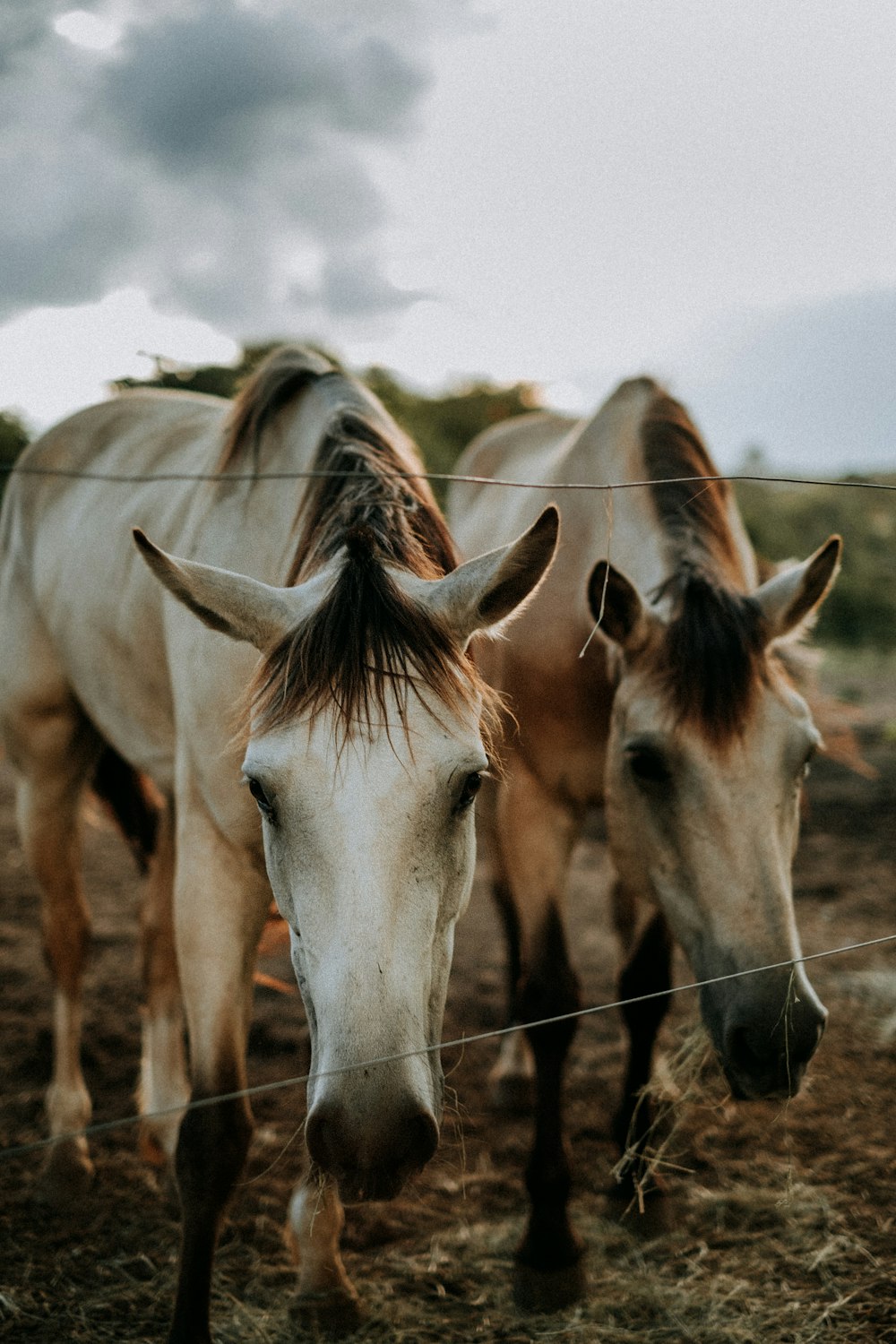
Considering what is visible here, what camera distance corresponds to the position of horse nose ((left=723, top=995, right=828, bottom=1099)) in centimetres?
224

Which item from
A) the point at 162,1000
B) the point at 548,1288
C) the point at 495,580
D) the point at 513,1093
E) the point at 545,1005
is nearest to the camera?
the point at 495,580

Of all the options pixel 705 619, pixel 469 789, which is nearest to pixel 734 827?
pixel 705 619

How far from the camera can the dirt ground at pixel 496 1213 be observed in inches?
101

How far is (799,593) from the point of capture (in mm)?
2631

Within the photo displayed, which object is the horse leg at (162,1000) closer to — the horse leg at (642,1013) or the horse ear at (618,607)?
the horse leg at (642,1013)

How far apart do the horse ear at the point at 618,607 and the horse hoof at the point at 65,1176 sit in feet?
7.88

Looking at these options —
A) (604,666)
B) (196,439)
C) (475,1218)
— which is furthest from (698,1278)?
(196,439)

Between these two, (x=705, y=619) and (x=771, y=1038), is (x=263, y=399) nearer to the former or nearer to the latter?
(x=705, y=619)

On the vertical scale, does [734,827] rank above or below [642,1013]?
above

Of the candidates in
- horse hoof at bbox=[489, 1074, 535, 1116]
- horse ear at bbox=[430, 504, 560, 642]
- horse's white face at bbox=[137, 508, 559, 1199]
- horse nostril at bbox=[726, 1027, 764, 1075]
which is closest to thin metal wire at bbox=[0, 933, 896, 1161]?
horse's white face at bbox=[137, 508, 559, 1199]

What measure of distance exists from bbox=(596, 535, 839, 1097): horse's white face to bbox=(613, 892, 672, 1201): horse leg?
0.64 metres

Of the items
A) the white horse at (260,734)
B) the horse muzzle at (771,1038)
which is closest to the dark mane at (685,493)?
the white horse at (260,734)

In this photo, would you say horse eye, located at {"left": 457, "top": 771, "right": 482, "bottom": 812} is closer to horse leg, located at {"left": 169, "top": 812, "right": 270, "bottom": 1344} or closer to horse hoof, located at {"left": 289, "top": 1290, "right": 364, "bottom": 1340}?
A: horse leg, located at {"left": 169, "top": 812, "right": 270, "bottom": 1344}

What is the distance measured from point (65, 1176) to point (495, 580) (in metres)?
2.58
